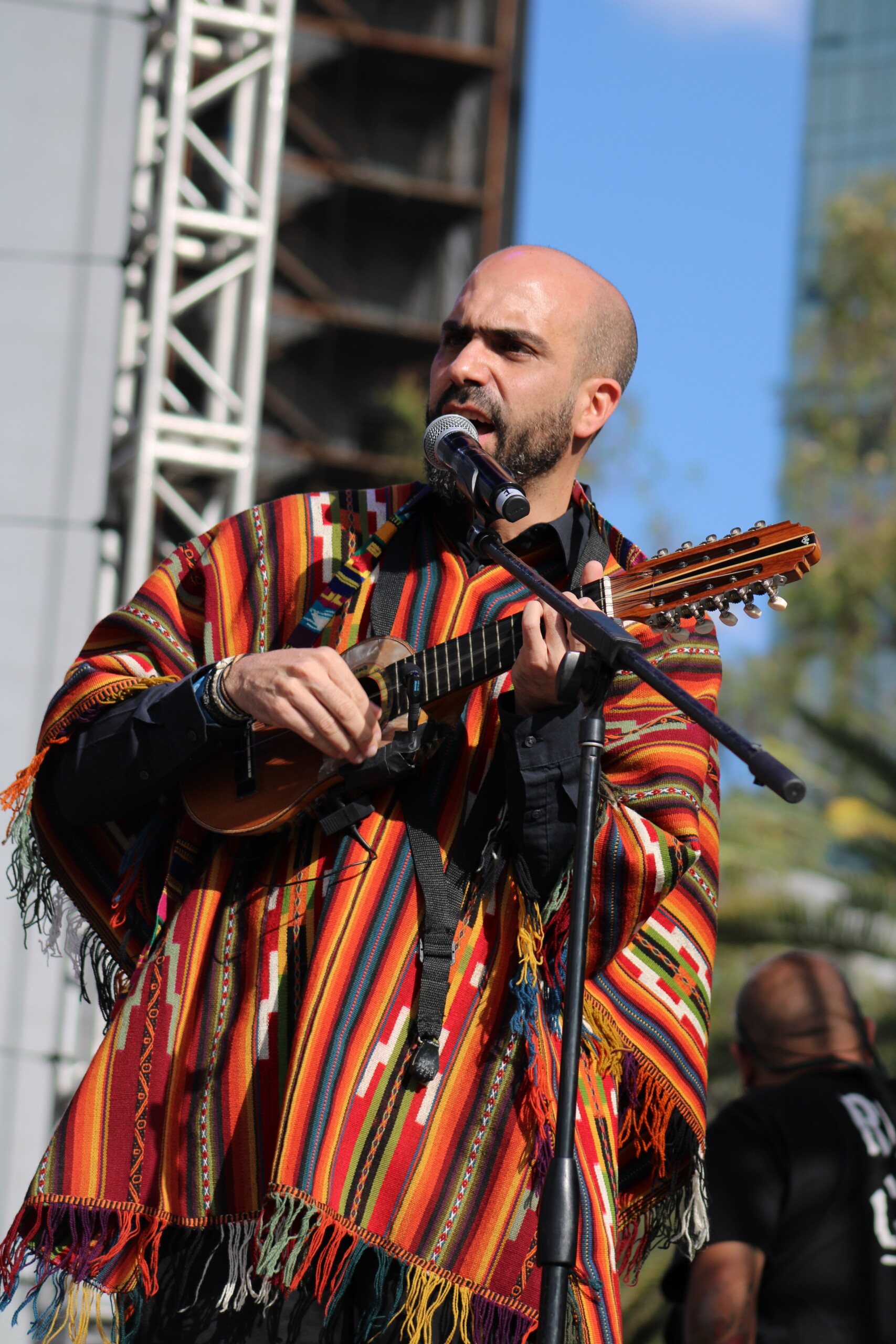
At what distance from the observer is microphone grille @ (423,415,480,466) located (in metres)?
2.24

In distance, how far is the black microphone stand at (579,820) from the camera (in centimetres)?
164

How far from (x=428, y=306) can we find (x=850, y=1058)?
2179cm

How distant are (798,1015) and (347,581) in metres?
2.31

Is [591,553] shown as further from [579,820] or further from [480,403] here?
[579,820]

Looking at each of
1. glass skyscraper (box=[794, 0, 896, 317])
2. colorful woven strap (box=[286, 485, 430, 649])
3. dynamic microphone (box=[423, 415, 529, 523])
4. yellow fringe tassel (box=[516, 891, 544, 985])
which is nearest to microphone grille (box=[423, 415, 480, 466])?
dynamic microphone (box=[423, 415, 529, 523])

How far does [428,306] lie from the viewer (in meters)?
24.7

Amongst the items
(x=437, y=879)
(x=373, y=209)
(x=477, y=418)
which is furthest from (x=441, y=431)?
(x=373, y=209)

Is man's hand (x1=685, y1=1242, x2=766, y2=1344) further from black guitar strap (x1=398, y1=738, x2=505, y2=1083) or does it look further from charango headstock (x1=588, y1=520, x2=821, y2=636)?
charango headstock (x1=588, y1=520, x2=821, y2=636)

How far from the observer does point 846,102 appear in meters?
73.4

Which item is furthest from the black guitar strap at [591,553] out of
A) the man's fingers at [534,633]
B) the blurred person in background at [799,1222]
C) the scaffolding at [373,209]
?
the scaffolding at [373,209]

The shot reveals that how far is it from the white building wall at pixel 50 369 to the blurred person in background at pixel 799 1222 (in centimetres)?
192

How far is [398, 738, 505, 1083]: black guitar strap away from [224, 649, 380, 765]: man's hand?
183 mm

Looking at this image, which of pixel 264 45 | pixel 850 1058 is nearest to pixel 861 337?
pixel 264 45

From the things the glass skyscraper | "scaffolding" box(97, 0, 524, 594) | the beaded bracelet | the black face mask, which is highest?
the glass skyscraper
